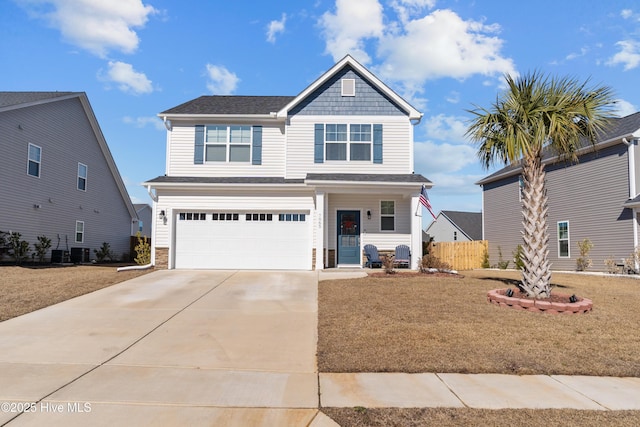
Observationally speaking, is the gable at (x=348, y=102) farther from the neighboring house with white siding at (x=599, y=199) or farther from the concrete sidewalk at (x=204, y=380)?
the concrete sidewalk at (x=204, y=380)

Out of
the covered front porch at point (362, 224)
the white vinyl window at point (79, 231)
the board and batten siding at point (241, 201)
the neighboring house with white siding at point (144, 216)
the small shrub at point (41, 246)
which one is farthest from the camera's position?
the neighboring house with white siding at point (144, 216)

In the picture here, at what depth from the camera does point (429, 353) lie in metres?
5.98

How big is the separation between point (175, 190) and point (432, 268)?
9775mm

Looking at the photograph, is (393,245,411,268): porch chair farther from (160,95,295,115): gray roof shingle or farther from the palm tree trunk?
(160,95,295,115): gray roof shingle

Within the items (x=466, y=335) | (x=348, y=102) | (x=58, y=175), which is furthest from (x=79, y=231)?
(x=466, y=335)

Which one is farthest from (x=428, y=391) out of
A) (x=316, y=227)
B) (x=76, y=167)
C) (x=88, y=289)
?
(x=76, y=167)

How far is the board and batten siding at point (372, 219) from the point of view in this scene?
52.9ft

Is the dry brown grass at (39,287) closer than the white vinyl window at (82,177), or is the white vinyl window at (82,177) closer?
the dry brown grass at (39,287)

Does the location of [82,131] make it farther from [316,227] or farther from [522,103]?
[522,103]

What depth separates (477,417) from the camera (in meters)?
4.08

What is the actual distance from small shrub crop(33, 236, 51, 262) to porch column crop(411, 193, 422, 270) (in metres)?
16.1

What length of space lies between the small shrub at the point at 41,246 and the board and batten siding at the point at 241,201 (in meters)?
7.47

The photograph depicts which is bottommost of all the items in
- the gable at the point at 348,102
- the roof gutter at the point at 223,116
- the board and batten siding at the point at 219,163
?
the board and batten siding at the point at 219,163

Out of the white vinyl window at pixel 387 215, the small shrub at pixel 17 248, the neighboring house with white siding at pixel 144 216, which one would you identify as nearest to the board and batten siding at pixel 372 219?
the white vinyl window at pixel 387 215
